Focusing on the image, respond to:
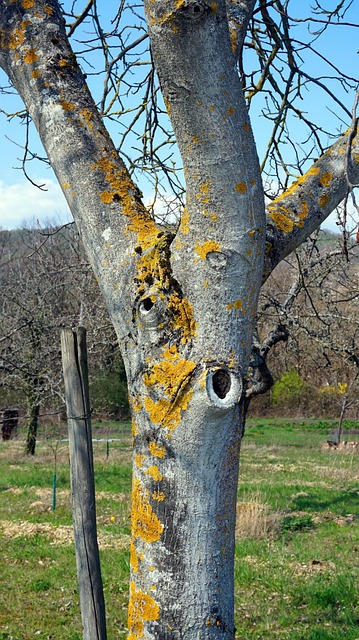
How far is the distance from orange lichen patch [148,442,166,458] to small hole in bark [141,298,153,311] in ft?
1.41

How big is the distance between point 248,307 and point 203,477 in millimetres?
542

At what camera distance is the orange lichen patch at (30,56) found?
2344 millimetres

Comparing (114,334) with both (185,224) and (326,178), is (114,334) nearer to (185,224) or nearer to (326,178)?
(326,178)

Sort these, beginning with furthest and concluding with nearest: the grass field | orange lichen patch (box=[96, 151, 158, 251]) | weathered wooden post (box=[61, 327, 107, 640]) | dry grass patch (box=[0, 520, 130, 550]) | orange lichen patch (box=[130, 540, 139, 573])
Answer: dry grass patch (box=[0, 520, 130, 550]) < the grass field < weathered wooden post (box=[61, 327, 107, 640]) < orange lichen patch (box=[96, 151, 158, 251]) < orange lichen patch (box=[130, 540, 139, 573])

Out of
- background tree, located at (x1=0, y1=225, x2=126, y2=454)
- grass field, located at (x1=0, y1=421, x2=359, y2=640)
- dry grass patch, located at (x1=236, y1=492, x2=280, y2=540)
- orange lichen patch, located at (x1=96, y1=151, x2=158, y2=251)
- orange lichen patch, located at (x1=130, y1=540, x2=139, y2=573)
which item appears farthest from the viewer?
background tree, located at (x1=0, y1=225, x2=126, y2=454)

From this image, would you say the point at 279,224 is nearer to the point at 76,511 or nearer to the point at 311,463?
the point at 76,511

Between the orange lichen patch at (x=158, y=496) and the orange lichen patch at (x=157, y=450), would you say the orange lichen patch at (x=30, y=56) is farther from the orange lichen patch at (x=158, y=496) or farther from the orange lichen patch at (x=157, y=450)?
the orange lichen patch at (x=158, y=496)

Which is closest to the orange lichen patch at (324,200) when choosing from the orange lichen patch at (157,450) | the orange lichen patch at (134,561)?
the orange lichen patch at (157,450)

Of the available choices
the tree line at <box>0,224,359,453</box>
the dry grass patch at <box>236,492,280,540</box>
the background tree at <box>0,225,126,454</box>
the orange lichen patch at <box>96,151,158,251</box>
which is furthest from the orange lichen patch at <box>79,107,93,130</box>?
the background tree at <box>0,225,126,454</box>

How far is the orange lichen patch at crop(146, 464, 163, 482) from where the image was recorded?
1985mm

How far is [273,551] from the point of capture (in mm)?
7301

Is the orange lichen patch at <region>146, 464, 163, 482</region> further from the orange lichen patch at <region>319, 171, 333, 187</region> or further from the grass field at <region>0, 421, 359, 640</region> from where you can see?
the grass field at <region>0, 421, 359, 640</region>

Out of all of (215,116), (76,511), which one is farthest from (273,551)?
(215,116)

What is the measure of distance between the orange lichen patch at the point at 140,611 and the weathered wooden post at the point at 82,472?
4.12 ft
